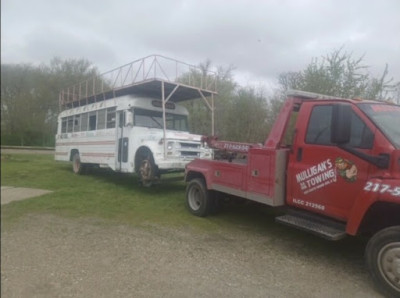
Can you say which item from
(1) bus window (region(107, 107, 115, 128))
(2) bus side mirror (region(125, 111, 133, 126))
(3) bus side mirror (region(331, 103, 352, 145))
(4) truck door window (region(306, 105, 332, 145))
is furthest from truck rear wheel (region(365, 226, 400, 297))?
(1) bus window (region(107, 107, 115, 128))

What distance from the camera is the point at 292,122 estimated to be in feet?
19.6

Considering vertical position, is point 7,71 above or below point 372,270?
above

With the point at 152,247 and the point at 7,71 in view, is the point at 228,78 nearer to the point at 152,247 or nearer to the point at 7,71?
the point at 152,247

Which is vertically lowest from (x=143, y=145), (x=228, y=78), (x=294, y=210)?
(x=294, y=210)

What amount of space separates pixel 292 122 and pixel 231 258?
231 cm

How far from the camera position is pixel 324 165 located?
5.17m

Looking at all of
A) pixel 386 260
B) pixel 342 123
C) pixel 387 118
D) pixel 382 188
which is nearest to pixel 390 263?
pixel 386 260

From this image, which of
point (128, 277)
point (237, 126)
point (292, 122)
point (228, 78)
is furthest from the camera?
point (228, 78)

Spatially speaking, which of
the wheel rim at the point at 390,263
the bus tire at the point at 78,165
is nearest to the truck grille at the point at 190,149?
the bus tire at the point at 78,165

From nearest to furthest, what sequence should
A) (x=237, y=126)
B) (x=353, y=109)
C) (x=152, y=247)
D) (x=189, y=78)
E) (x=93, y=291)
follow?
(x=93, y=291) → (x=353, y=109) → (x=152, y=247) → (x=189, y=78) → (x=237, y=126)

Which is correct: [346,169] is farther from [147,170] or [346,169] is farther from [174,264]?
[147,170]

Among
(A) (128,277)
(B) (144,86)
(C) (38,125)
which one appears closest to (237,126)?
(B) (144,86)

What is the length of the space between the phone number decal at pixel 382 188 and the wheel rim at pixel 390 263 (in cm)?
55

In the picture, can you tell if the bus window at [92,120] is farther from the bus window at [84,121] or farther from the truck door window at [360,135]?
the truck door window at [360,135]
